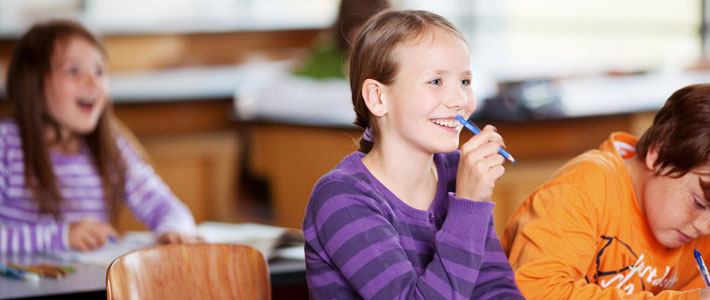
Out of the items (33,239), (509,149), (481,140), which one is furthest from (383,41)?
(509,149)

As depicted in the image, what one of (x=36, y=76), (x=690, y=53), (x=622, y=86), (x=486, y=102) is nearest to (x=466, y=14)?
(x=690, y=53)

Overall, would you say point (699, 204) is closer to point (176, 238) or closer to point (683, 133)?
point (683, 133)

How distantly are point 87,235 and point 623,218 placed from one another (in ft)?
3.85

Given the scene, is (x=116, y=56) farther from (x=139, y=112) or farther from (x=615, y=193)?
(x=615, y=193)

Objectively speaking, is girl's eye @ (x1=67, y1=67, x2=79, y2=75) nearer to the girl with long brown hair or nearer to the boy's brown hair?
the girl with long brown hair

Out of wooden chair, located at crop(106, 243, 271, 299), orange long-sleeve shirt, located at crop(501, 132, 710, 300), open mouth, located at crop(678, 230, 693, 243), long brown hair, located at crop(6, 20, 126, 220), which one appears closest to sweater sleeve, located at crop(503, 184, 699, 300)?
orange long-sleeve shirt, located at crop(501, 132, 710, 300)

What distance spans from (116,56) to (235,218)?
1300 mm

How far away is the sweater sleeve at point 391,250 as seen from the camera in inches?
51.3

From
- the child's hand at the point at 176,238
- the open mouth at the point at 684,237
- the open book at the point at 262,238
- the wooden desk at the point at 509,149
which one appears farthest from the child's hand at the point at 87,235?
the open mouth at the point at 684,237

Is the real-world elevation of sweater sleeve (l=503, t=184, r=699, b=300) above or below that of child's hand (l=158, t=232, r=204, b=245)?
above

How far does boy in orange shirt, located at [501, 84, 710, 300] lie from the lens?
1.46 metres

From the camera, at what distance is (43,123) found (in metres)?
2.26

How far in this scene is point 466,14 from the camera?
6156mm

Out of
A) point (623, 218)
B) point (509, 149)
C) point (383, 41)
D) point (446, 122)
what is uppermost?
point (383, 41)
